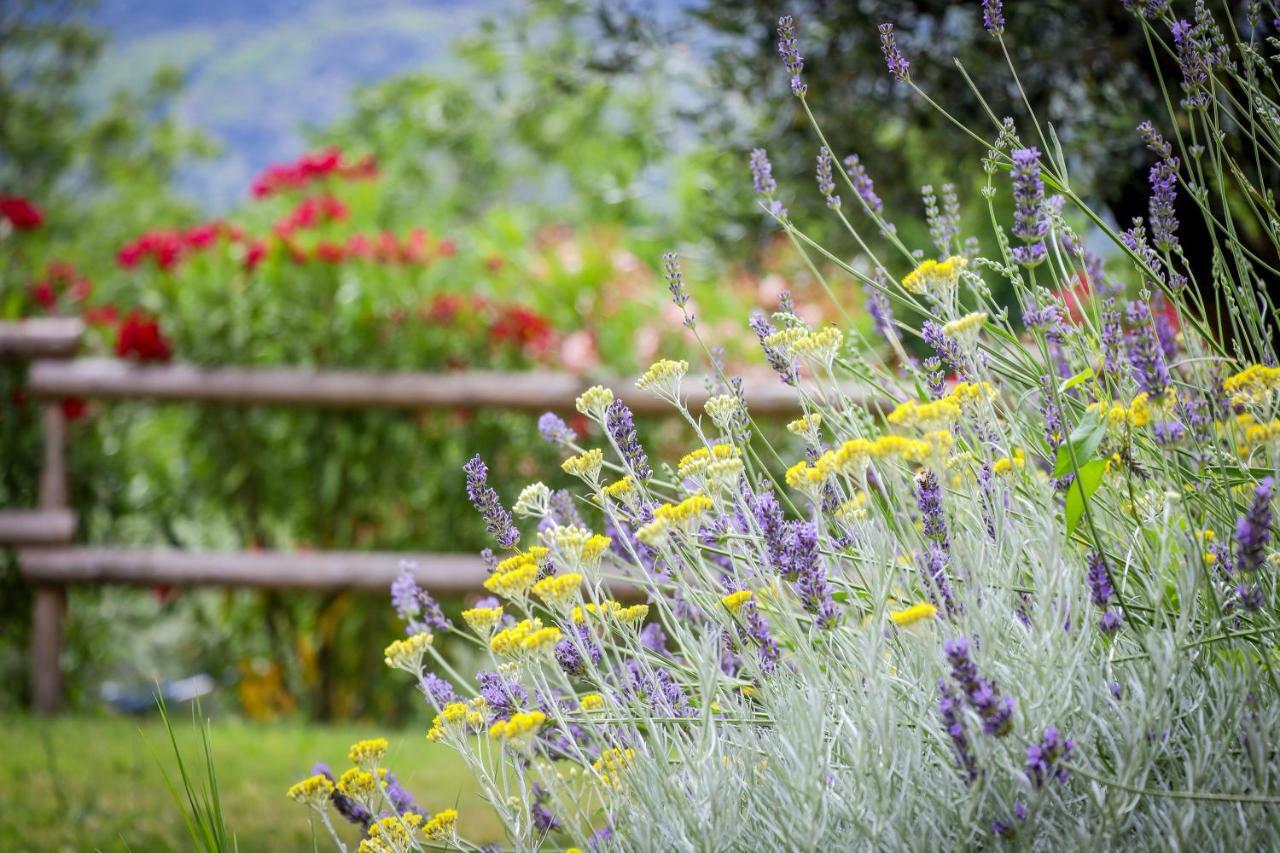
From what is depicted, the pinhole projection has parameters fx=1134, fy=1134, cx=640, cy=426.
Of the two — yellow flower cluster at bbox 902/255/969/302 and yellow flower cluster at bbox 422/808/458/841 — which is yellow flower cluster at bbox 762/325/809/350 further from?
yellow flower cluster at bbox 422/808/458/841

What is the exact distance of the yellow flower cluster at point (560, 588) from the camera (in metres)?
1.13

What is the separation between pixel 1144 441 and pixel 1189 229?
1.15 metres

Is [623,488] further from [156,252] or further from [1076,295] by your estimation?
[156,252]

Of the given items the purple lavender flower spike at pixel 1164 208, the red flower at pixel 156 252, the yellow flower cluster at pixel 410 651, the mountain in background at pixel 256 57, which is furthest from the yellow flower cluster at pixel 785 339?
the mountain in background at pixel 256 57

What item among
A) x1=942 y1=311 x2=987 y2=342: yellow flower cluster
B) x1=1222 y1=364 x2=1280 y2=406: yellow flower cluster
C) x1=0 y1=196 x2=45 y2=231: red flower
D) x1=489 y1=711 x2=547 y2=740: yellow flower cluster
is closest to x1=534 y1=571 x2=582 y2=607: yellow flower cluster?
x1=489 y1=711 x2=547 y2=740: yellow flower cluster

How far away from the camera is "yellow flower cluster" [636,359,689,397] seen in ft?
4.48

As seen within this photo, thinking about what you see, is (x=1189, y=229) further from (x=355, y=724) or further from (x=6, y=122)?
(x=6, y=122)

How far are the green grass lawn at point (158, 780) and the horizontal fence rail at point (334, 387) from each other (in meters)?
1.20

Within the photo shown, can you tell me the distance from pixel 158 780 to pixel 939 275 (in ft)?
8.89

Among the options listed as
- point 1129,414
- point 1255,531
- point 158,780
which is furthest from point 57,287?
point 1255,531

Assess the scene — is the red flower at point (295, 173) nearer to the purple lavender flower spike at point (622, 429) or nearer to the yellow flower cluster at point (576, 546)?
the purple lavender flower spike at point (622, 429)

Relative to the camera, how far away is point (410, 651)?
1311 millimetres

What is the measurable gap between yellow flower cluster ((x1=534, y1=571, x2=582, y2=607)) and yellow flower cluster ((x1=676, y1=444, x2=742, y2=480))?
9.2 inches

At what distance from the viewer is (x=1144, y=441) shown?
145cm
